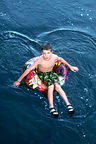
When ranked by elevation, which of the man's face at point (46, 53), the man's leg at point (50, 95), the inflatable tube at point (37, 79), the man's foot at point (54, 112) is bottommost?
the man's foot at point (54, 112)

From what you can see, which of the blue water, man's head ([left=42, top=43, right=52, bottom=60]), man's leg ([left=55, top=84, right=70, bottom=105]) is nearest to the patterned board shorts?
man's leg ([left=55, top=84, right=70, bottom=105])

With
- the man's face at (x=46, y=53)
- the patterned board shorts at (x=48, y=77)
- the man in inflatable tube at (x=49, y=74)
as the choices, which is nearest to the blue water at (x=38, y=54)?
the man in inflatable tube at (x=49, y=74)

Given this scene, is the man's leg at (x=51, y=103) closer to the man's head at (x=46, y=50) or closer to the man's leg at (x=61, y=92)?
the man's leg at (x=61, y=92)

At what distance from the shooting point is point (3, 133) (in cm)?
365

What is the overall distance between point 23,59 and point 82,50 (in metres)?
1.64

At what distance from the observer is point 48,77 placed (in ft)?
14.6

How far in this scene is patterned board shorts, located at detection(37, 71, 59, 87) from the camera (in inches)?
169

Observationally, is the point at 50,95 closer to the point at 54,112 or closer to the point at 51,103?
the point at 51,103

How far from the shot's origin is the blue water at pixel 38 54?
3812mm

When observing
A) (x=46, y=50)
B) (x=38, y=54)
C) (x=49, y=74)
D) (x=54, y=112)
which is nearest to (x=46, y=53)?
(x=46, y=50)

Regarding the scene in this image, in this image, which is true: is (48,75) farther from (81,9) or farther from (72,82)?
(81,9)

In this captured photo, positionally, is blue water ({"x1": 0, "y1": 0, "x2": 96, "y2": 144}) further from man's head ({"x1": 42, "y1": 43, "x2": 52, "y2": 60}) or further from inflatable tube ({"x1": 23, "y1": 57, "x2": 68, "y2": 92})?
man's head ({"x1": 42, "y1": 43, "x2": 52, "y2": 60})

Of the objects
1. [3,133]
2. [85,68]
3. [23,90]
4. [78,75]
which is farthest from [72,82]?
[3,133]

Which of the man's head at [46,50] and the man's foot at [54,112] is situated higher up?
the man's head at [46,50]
